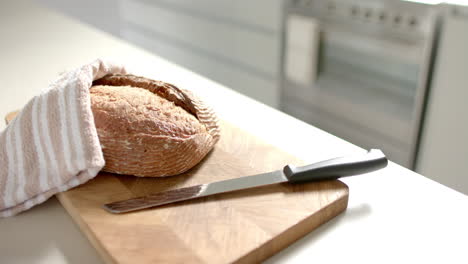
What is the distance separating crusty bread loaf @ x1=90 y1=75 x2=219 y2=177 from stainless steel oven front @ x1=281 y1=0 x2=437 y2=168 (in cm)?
85

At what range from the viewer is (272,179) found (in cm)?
56

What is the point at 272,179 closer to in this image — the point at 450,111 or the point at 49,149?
the point at 49,149

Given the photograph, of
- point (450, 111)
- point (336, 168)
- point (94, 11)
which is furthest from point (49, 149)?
point (94, 11)

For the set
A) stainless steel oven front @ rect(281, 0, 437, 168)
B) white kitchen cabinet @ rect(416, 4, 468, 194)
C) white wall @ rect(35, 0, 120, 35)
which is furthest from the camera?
white wall @ rect(35, 0, 120, 35)

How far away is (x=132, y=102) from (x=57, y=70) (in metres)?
0.48

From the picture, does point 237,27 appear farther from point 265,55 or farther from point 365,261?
point 365,261

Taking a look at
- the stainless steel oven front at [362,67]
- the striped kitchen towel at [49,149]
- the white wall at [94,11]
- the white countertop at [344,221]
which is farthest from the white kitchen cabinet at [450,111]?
the white wall at [94,11]

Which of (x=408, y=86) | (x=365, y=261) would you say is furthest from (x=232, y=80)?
(x=365, y=261)

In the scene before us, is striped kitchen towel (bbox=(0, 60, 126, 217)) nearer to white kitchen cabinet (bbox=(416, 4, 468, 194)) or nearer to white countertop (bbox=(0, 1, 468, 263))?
white countertop (bbox=(0, 1, 468, 263))

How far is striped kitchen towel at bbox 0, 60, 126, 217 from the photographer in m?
0.55

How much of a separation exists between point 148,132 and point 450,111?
966 millimetres

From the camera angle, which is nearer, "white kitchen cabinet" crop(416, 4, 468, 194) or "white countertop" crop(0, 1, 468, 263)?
"white countertop" crop(0, 1, 468, 263)

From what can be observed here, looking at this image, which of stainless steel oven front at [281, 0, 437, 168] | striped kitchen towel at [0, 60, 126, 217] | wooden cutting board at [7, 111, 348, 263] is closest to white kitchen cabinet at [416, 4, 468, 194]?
stainless steel oven front at [281, 0, 437, 168]

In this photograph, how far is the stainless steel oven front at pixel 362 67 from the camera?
124cm
